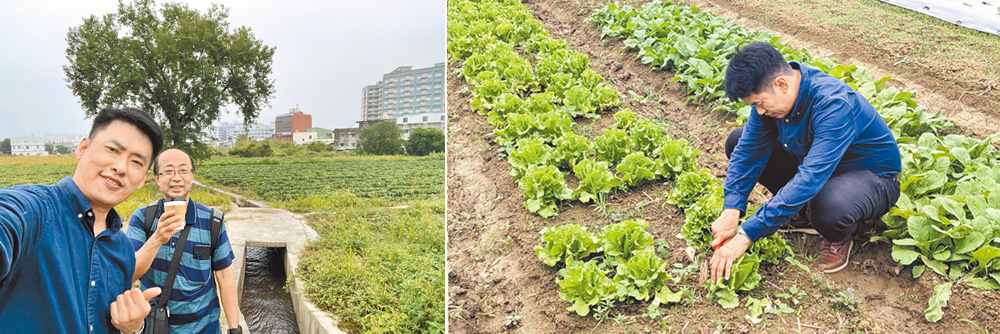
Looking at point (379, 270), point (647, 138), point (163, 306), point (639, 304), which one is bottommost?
point (379, 270)

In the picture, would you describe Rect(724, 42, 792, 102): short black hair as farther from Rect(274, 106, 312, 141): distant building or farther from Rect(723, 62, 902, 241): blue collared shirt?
Rect(274, 106, 312, 141): distant building

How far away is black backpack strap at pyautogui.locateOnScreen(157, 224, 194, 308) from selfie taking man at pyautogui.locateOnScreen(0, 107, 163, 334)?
2.33 ft

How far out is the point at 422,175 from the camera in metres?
10.3

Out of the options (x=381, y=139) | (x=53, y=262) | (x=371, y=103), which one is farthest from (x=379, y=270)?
(x=371, y=103)

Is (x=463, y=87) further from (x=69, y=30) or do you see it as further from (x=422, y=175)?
(x=69, y=30)

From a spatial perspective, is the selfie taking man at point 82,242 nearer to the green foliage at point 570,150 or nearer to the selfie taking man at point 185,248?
the selfie taking man at point 185,248

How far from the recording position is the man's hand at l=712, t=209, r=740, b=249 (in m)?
2.64

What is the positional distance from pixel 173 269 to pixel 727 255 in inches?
104

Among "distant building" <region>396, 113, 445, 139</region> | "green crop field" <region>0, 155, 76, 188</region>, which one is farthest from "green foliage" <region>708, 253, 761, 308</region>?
"distant building" <region>396, 113, 445, 139</region>

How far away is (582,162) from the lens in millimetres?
3670

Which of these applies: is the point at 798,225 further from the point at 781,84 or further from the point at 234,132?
the point at 234,132

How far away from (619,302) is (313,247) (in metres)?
4.33

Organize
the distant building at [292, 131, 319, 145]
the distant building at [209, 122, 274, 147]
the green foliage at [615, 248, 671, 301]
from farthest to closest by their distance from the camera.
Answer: the distant building at [292, 131, 319, 145]
the distant building at [209, 122, 274, 147]
the green foliage at [615, 248, 671, 301]

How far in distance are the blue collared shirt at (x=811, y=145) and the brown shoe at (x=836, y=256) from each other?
43 cm
